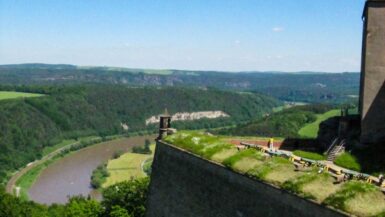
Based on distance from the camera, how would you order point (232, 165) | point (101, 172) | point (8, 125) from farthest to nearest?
point (8, 125)
point (101, 172)
point (232, 165)

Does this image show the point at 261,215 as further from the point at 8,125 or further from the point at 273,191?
the point at 8,125

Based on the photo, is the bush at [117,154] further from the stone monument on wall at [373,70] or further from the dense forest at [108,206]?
the stone monument on wall at [373,70]

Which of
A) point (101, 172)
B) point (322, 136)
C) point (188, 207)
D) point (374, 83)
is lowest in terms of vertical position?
point (101, 172)

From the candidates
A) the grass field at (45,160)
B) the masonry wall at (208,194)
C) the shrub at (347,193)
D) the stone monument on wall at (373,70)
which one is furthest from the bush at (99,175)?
the shrub at (347,193)

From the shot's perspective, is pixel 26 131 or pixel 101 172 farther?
pixel 26 131

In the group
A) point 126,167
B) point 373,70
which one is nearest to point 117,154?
point 126,167

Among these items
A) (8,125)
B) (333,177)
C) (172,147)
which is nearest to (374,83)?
(172,147)
